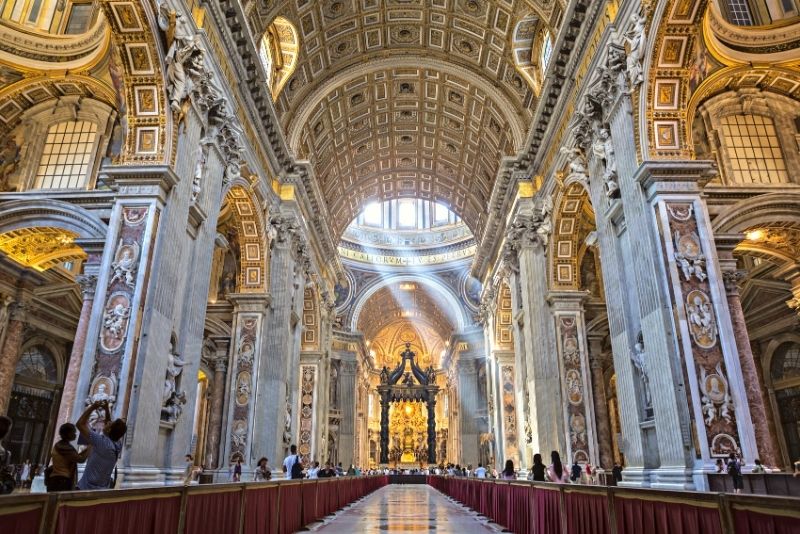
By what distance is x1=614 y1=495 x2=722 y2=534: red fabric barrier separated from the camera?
3.11 meters

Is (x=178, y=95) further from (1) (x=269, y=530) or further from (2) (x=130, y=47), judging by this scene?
(1) (x=269, y=530)

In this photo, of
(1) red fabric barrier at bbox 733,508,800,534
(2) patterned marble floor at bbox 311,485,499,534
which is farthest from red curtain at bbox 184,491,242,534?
(1) red fabric barrier at bbox 733,508,800,534

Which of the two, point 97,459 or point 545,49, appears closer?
point 97,459

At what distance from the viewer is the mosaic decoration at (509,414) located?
21.2m

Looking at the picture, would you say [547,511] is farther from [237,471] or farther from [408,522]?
[237,471]

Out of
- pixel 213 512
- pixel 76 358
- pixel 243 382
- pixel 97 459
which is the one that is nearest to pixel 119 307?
pixel 76 358

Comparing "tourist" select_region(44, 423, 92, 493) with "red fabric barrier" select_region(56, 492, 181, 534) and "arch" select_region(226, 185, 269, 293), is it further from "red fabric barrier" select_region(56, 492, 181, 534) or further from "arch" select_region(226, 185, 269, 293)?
"arch" select_region(226, 185, 269, 293)

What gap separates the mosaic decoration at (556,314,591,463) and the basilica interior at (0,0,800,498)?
0.05 metres

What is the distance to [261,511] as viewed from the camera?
620 cm

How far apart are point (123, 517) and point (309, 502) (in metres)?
5.75

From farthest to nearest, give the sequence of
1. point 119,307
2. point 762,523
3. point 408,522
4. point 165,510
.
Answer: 1. point 408,522
2. point 119,307
3. point 165,510
4. point 762,523

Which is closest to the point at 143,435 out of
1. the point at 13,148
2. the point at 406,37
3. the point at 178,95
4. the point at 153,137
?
the point at 153,137

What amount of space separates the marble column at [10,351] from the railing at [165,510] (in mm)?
9945

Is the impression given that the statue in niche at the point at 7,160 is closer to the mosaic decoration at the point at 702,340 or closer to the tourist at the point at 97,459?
the tourist at the point at 97,459
